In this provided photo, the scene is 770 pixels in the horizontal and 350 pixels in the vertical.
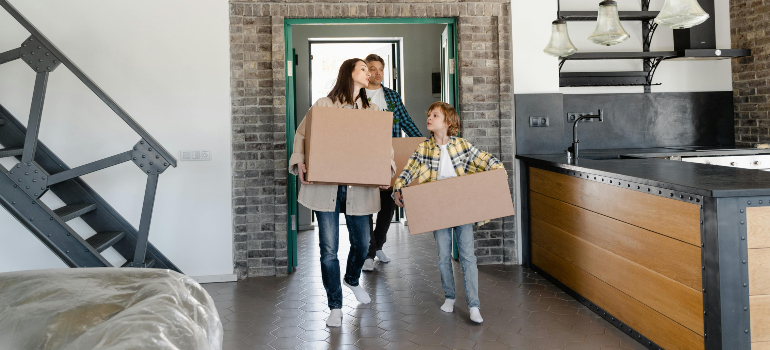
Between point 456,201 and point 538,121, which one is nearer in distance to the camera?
point 456,201

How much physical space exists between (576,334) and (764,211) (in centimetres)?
122

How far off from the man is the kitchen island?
1130mm

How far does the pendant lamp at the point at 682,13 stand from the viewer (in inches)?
107

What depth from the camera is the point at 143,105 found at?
4469 millimetres

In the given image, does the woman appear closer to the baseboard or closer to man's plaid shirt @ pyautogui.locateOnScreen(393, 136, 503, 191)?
man's plaid shirt @ pyautogui.locateOnScreen(393, 136, 503, 191)

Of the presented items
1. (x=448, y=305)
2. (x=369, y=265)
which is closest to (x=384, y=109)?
(x=369, y=265)

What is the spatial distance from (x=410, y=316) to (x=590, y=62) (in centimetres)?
326

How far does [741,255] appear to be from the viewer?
2320 mm

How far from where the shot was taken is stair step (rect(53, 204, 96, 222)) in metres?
3.60

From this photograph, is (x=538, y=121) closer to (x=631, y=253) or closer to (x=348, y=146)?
(x=631, y=253)

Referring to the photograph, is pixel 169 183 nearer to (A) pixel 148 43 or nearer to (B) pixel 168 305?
(A) pixel 148 43

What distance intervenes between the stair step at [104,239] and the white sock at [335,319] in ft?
5.14

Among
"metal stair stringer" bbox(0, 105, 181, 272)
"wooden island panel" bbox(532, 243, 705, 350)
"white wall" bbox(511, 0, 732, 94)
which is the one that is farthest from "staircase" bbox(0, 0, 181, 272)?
"white wall" bbox(511, 0, 732, 94)

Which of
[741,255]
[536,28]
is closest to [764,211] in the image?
[741,255]
